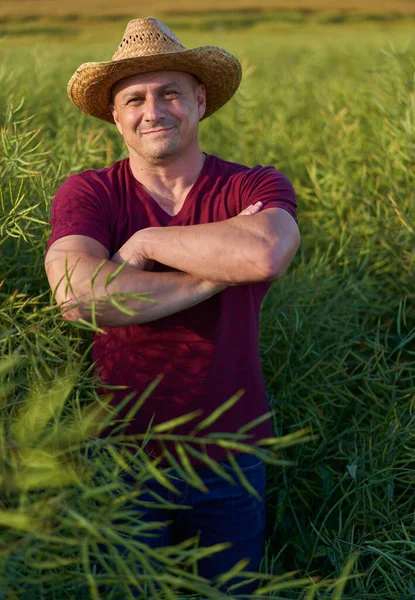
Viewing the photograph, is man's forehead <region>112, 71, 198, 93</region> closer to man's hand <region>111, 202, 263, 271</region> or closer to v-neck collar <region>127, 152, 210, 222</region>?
v-neck collar <region>127, 152, 210, 222</region>

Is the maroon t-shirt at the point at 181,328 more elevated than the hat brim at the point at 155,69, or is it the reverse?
the hat brim at the point at 155,69

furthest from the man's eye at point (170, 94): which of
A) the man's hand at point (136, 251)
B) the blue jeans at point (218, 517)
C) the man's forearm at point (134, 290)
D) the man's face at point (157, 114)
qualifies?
the blue jeans at point (218, 517)

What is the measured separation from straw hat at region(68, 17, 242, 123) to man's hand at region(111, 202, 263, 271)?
489mm

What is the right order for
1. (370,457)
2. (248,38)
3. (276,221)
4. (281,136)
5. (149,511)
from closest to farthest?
(276,221) < (149,511) < (370,457) < (281,136) < (248,38)

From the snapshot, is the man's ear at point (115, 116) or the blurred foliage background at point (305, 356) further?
the man's ear at point (115, 116)

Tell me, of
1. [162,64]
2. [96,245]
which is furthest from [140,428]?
[162,64]

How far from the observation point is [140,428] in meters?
2.04

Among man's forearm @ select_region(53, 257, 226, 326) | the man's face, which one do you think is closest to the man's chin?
the man's face

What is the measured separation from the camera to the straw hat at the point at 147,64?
2.06 metres

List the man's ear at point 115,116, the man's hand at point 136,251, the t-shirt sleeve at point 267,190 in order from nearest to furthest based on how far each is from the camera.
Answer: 1. the man's hand at point 136,251
2. the t-shirt sleeve at point 267,190
3. the man's ear at point 115,116

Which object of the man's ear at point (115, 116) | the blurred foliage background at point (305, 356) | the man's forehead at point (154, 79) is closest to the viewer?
the blurred foliage background at point (305, 356)

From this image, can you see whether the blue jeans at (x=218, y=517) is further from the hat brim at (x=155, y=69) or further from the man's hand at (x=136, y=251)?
the hat brim at (x=155, y=69)

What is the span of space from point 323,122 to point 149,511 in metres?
3.08

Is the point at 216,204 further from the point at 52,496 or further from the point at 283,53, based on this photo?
the point at 283,53
